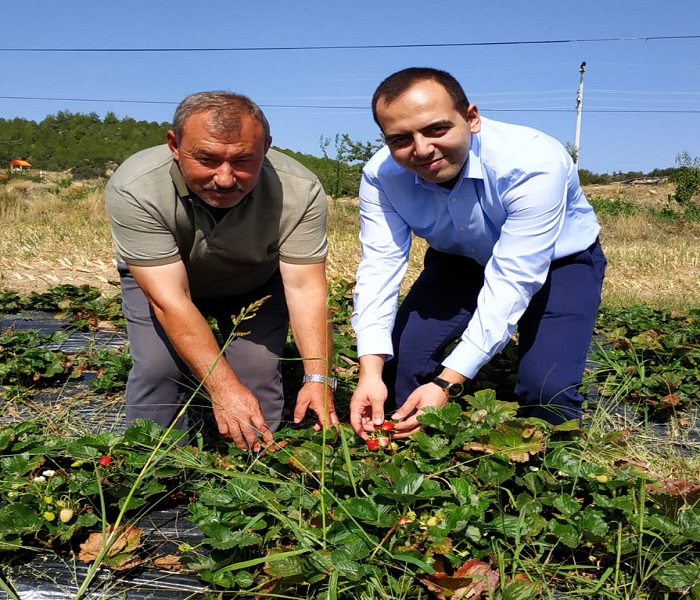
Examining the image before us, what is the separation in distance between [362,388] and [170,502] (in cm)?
73

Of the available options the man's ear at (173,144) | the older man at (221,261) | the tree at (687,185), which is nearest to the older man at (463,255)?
the older man at (221,261)

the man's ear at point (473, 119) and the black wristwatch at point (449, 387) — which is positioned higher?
the man's ear at point (473, 119)

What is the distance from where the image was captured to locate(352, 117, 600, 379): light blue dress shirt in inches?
95.5

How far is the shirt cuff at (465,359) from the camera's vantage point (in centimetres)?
238

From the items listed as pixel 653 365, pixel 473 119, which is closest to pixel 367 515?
pixel 473 119

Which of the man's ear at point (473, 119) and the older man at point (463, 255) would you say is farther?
Answer: the man's ear at point (473, 119)

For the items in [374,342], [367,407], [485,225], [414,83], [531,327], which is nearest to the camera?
[414,83]

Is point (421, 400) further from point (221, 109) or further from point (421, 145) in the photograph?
point (221, 109)

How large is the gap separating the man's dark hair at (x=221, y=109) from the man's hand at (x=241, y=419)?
0.84m

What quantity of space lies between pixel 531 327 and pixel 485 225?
1.59 ft

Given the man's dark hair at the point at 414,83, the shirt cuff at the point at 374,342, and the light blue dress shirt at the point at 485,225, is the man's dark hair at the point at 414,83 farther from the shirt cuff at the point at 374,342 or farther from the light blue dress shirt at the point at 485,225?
the shirt cuff at the point at 374,342

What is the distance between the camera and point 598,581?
1714 millimetres

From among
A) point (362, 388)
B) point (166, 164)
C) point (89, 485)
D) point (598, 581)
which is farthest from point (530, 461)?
point (166, 164)

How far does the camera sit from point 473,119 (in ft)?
8.16
